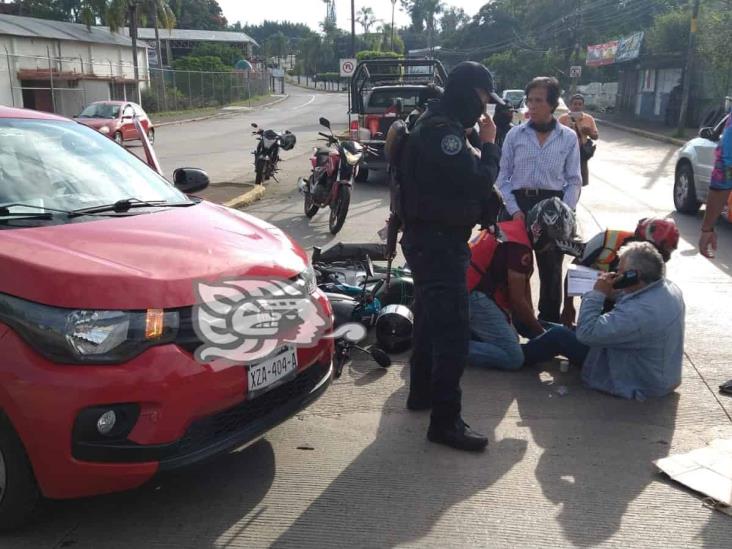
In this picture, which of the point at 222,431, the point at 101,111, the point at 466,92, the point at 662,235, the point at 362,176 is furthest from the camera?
the point at 101,111

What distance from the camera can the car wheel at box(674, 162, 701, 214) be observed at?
10469mm

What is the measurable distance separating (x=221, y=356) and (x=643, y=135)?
29.6m

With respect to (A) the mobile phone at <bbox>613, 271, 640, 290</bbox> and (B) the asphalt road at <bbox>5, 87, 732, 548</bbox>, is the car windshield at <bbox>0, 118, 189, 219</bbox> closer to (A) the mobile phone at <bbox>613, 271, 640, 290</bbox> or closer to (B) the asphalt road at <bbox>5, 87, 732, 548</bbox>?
(B) the asphalt road at <bbox>5, 87, 732, 548</bbox>

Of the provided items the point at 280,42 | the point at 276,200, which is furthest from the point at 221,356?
the point at 280,42

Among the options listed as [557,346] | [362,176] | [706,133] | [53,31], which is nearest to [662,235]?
[557,346]

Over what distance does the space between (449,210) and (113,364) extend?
163cm

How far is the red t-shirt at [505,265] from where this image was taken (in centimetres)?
439

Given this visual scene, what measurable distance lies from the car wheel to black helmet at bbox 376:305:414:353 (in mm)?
7134

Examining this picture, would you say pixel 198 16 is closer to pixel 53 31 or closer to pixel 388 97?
pixel 53 31

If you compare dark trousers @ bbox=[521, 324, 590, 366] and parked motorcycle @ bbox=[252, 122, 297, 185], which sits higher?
parked motorcycle @ bbox=[252, 122, 297, 185]

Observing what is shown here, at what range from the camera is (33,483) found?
2.79m

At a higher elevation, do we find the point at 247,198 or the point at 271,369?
the point at 271,369

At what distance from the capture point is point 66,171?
12.8 feet

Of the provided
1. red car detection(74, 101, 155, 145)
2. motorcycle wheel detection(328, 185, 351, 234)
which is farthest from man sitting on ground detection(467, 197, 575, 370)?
red car detection(74, 101, 155, 145)
